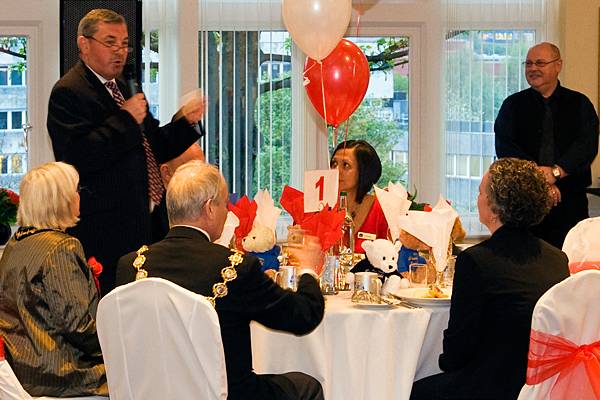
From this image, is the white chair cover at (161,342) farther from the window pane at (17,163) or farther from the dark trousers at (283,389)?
the window pane at (17,163)

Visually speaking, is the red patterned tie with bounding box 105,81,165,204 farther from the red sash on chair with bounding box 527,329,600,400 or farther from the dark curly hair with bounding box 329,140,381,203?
the red sash on chair with bounding box 527,329,600,400

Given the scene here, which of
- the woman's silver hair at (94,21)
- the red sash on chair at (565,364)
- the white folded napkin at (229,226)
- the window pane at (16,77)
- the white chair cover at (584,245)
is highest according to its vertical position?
the woman's silver hair at (94,21)

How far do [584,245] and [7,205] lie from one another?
3.72m

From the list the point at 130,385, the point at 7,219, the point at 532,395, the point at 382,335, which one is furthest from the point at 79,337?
the point at 7,219

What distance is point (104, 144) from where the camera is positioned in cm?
372

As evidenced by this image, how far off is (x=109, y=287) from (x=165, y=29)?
278 centimetres

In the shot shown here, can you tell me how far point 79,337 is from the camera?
2.76 metres

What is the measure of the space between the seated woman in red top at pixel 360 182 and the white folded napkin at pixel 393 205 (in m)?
0.52

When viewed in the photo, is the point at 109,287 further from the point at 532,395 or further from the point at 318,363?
the point at 532,395

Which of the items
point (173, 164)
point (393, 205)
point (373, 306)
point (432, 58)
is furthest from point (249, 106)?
point (373, 306)

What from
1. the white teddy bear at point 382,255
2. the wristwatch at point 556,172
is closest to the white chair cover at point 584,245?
the white teddy bear at point 382,255

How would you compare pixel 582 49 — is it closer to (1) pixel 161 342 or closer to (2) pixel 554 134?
(2) pixel 554 134

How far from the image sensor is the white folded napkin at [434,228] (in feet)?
10.8

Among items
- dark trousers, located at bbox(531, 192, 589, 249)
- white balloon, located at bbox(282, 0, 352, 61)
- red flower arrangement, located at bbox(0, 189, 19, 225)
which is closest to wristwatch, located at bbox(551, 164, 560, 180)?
dark trousers, located at bbox(531, 192, 589, 249)
